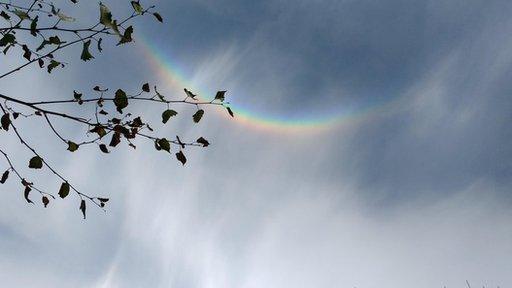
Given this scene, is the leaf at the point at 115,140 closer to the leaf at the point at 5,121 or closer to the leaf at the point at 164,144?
the leaf at the point at 164,144

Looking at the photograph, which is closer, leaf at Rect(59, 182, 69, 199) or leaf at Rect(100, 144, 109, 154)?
leaf at Rect(59, 182, 69, 199)

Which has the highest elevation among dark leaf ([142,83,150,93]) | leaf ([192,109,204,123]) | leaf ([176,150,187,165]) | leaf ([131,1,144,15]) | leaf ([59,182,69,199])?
leaf ([131,1,144,15])

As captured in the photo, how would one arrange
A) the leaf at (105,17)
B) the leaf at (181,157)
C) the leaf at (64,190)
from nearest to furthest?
the leaf at (105,17)
the leaf at (64,190)
the leaf at (181,157)

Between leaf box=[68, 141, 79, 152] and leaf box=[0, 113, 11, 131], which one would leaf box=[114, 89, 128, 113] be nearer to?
leaf box=[68, 141, 79, 152]

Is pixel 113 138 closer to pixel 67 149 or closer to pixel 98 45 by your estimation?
pixel 67 149

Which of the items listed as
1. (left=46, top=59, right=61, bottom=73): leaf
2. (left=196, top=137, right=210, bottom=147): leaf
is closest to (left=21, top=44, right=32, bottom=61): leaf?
(left=46, top=59, right=61, bottom=73): leaf

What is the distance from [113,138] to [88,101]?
1.87ft

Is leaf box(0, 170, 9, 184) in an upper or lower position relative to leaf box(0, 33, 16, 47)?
lower

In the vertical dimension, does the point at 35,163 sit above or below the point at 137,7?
below

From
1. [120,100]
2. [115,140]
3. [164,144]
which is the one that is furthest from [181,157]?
[120,100]

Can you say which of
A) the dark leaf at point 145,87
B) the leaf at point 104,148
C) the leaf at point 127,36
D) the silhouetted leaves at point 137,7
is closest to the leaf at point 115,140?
the leaf at point 104,148

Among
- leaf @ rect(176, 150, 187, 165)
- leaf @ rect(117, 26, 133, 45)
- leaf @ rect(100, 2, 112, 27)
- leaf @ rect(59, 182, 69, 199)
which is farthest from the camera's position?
leaf @ rect(176, 150, 187, 165)

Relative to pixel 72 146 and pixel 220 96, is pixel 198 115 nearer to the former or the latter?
pixel 220 96

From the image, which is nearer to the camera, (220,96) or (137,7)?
(137,7)
